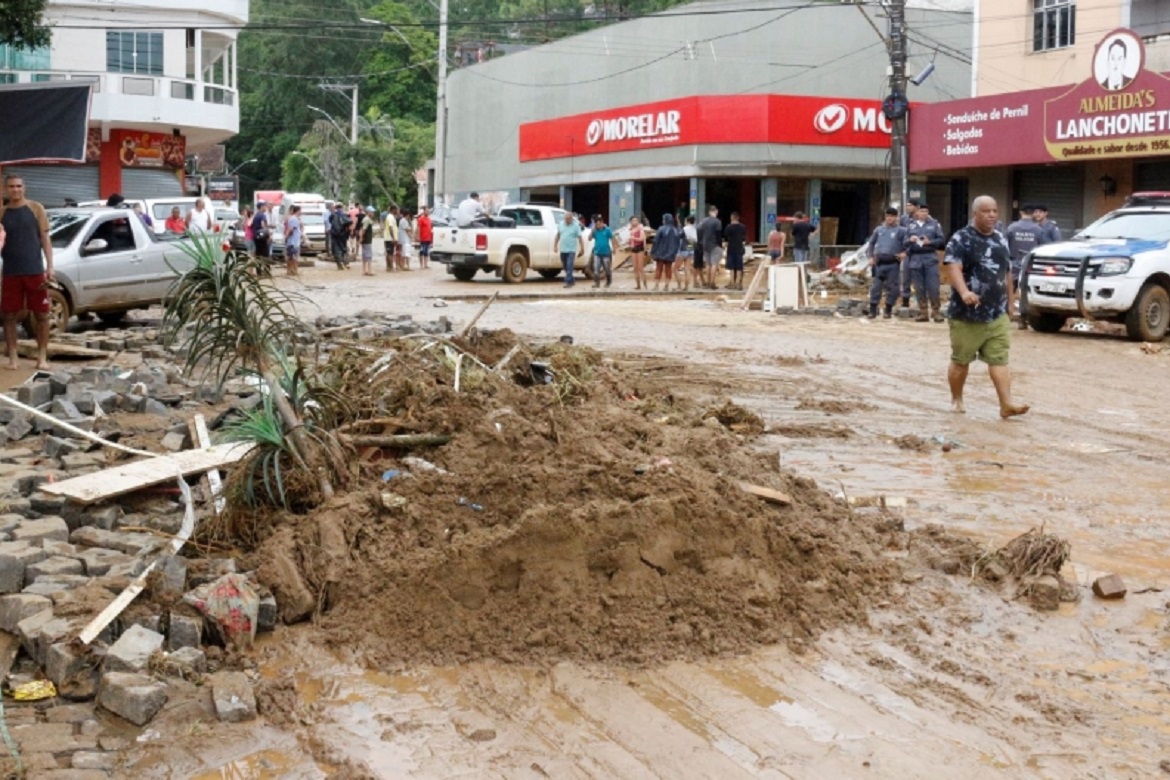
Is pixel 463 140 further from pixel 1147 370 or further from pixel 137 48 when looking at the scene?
pixel 1147 370

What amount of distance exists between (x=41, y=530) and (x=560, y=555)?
2497mm

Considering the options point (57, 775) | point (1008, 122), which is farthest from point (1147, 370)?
point (1008, 122)

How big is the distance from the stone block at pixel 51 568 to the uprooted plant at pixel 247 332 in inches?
44.8

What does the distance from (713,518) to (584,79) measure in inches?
1665

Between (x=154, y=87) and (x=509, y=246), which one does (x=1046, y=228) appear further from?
(x=154, y=87)

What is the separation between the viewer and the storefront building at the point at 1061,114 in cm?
2552

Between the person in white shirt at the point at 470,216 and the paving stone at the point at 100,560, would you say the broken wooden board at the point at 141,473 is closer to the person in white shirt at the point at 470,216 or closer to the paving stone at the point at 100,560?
the paving stone at the point at 100,560

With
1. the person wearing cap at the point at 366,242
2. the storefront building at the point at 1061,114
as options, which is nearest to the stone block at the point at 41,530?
the storefront building at the point at 1061,114

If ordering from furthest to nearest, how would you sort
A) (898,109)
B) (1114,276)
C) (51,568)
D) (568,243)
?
(568,243) < (898,109) < (1114,276) < (51,568)

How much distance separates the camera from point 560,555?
5.78 meters

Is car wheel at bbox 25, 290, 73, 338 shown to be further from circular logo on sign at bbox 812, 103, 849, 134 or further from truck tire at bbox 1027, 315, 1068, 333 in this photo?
circular logo on sign at bbox 812, 103, 849, 134

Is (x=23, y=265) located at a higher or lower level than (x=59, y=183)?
lower

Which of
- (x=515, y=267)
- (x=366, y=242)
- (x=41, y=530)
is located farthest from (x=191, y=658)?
(x=366, y=242)

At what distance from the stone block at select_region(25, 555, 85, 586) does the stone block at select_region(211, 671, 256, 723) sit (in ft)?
3.91
